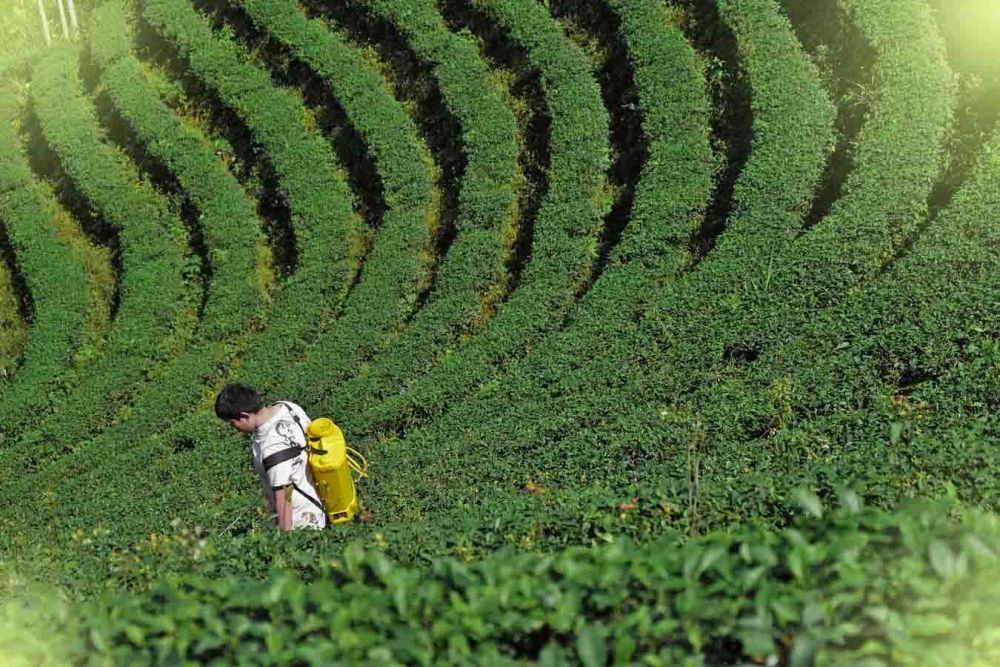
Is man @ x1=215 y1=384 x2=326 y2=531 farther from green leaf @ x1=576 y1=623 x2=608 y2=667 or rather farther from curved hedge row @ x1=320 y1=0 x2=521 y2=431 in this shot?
green leaf @ x1=576 y1=623 x2=608 y2=667

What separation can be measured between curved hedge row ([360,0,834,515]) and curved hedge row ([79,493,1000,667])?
4.61 m

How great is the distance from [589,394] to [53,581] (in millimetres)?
4798

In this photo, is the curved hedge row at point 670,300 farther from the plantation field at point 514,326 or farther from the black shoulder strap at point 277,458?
the black shoulder strap at point 277,458

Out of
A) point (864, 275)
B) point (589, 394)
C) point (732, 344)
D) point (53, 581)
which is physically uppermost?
point (864, 275)

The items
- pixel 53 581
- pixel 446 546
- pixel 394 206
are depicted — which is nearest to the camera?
pixel 446 546

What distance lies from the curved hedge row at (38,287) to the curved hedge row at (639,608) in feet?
34.6

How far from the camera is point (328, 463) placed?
7.97m

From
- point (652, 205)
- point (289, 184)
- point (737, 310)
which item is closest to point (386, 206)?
point (289, 184)

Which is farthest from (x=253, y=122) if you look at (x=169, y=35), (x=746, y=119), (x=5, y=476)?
(x=746, y=119)

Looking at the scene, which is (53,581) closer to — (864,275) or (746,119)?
(864,275)

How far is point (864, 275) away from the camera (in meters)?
10.0

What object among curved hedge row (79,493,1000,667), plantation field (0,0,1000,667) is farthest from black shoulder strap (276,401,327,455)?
curved hedge row (79,493,1000,667)

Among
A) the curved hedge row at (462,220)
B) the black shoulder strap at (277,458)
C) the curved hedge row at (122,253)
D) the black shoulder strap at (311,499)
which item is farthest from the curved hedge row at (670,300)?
the curved hedge row at (122,253)

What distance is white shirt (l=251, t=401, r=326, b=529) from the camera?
25.8 feet
